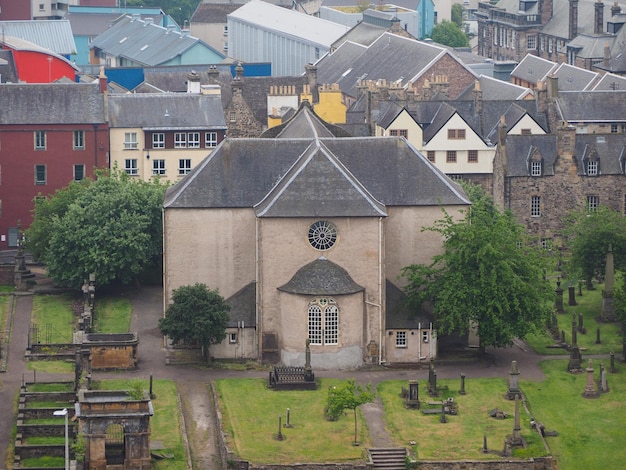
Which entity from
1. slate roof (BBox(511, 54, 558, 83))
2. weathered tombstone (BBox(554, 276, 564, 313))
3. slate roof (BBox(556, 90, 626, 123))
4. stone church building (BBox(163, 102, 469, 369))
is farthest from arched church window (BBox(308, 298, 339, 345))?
slate roof (BBox(511, 54, 558, 83))

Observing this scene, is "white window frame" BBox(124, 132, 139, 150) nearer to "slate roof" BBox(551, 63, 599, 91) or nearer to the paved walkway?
the paved walkway

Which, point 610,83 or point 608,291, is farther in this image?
point 610,83

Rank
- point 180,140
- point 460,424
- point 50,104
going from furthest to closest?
point 180,140 < point 50,104 < point 460,424

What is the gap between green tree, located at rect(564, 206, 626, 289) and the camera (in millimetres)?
131250

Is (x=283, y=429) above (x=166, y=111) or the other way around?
the other way around

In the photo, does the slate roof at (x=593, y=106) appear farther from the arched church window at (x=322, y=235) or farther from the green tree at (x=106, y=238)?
the arched church window at (x=322, y=235)

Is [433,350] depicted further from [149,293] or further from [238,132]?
[238,132]

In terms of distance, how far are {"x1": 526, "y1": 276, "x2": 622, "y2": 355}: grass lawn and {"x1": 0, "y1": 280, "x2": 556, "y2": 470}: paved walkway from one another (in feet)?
4.46

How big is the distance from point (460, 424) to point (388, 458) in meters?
6.30

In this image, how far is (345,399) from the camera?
107m

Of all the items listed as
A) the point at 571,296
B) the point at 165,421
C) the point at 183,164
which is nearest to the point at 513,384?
the point at 165,421

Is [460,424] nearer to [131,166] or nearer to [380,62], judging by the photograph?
[131,166]

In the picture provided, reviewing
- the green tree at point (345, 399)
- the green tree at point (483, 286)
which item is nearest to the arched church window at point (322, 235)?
the green tree at point (483, 286)

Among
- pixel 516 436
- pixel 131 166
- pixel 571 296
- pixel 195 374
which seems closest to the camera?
pixel 516 436
